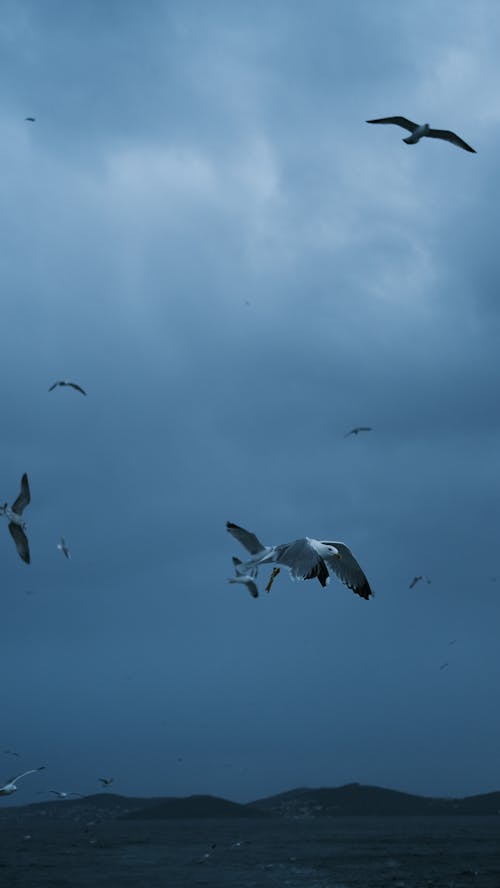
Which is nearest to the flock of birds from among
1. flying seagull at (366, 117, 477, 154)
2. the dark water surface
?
flying seagull at (366, 117, 477, 154)

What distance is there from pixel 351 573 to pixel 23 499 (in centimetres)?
1088

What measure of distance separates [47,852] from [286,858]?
3106 cm

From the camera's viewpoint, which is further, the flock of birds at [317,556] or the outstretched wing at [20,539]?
the outstretched wing at [20,539]

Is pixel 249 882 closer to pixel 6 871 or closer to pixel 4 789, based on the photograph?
pixel 6 871

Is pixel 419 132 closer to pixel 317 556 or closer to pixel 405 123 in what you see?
pixel 405 123

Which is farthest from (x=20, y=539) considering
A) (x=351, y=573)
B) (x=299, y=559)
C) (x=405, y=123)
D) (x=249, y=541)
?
(x=405, y=123)

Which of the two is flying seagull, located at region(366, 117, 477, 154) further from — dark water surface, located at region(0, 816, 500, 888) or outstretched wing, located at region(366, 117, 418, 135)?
dark water surface, located at region(0, 816, 500, 888)

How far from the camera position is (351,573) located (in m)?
21.1

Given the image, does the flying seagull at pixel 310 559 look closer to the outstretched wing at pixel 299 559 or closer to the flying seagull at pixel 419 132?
the outstretched wing at pixel 299 559

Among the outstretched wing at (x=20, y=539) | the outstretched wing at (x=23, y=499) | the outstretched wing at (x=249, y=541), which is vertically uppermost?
the outstretched wing at (x=23, y=499)

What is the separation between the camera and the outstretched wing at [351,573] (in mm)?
20906

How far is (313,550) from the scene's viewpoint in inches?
730

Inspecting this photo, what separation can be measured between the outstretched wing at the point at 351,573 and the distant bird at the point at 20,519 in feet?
33.3

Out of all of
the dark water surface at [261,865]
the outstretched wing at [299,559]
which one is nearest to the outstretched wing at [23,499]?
the outstretched wing at [299,559]
